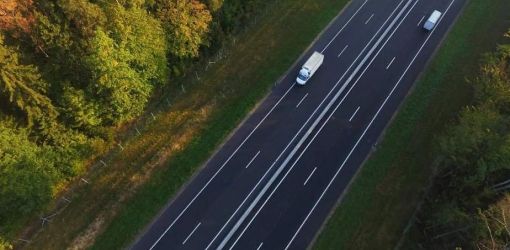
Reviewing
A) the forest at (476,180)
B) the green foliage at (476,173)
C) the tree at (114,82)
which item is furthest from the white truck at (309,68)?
the tree at (114,82)

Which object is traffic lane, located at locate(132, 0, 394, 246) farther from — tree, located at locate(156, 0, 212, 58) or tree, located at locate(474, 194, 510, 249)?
tree, located at locate(474, 194, 510, 249)

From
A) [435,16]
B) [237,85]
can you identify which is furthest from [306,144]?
[435,16]

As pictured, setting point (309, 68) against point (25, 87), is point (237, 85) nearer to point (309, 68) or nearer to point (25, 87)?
point (309, 68)

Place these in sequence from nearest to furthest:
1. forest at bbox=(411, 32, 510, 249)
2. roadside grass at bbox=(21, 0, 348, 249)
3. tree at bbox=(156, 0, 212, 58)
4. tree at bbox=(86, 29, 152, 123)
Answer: forest at bbox=(411, 32, 510, 249) → tree at bbox=(86, 29, 152, 123) → roadside grass at bbox=(21, 0, 348, 249) → tree at bbox=(156, 0, 212, 58)

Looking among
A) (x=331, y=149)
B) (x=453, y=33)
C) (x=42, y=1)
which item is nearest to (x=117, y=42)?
(x=42, y=1)

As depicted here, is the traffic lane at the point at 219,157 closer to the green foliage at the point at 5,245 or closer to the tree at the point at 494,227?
the green foliage at the point at 5,245

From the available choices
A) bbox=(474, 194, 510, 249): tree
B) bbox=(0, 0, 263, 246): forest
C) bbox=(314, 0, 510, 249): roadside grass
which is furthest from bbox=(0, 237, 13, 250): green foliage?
bbox=(474, 194, 510, 249): tree

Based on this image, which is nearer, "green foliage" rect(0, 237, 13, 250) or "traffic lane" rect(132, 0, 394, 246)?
"green foliage" rect(0, 237, 13, 250)

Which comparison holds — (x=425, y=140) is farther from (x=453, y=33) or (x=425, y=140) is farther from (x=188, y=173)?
(x=188, y=173)
